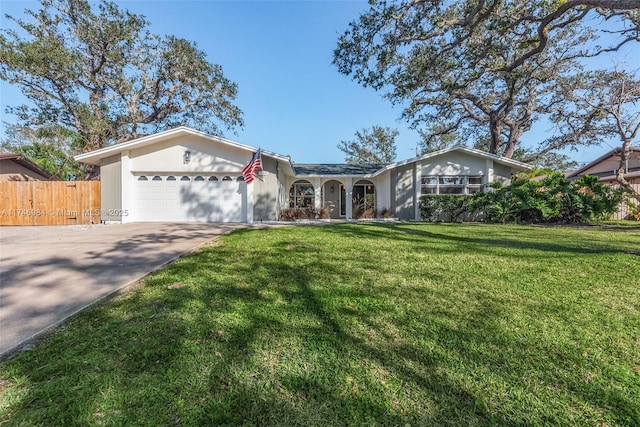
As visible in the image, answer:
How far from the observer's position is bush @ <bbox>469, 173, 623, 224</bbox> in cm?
1208

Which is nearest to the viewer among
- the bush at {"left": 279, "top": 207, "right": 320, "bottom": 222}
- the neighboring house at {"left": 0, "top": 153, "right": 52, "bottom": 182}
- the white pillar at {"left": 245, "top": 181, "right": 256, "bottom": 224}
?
the white pillar at {"left": 245, "top": 181, "right": 256, "bottom": 224}

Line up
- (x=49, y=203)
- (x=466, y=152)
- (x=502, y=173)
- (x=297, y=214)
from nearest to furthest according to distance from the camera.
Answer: (x=49, y=203), (x=466, y=152), (x=297, y=214), (x=502, y=173)

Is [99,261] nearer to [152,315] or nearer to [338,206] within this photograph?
[152,315]

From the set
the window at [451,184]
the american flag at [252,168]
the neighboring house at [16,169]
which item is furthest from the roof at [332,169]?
the neighboring house at [16,169]

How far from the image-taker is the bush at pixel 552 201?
39.6 ft

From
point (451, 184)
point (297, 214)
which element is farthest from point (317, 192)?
point (451, 184)

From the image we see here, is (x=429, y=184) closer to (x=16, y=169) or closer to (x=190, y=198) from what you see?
(x=190, y=198)

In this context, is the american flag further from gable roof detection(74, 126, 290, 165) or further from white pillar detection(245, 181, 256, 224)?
white pillar detection(245, 181, 256, 224)

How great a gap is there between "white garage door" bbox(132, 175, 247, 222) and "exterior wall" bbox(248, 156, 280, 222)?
0.52 m

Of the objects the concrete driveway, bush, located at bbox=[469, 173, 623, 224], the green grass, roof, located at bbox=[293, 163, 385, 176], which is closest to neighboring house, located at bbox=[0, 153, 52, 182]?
the concrete driveway

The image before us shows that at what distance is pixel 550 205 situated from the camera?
40.0ft

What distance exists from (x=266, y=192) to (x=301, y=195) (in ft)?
18.9

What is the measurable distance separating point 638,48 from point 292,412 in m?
17.5

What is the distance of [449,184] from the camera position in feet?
49.6
